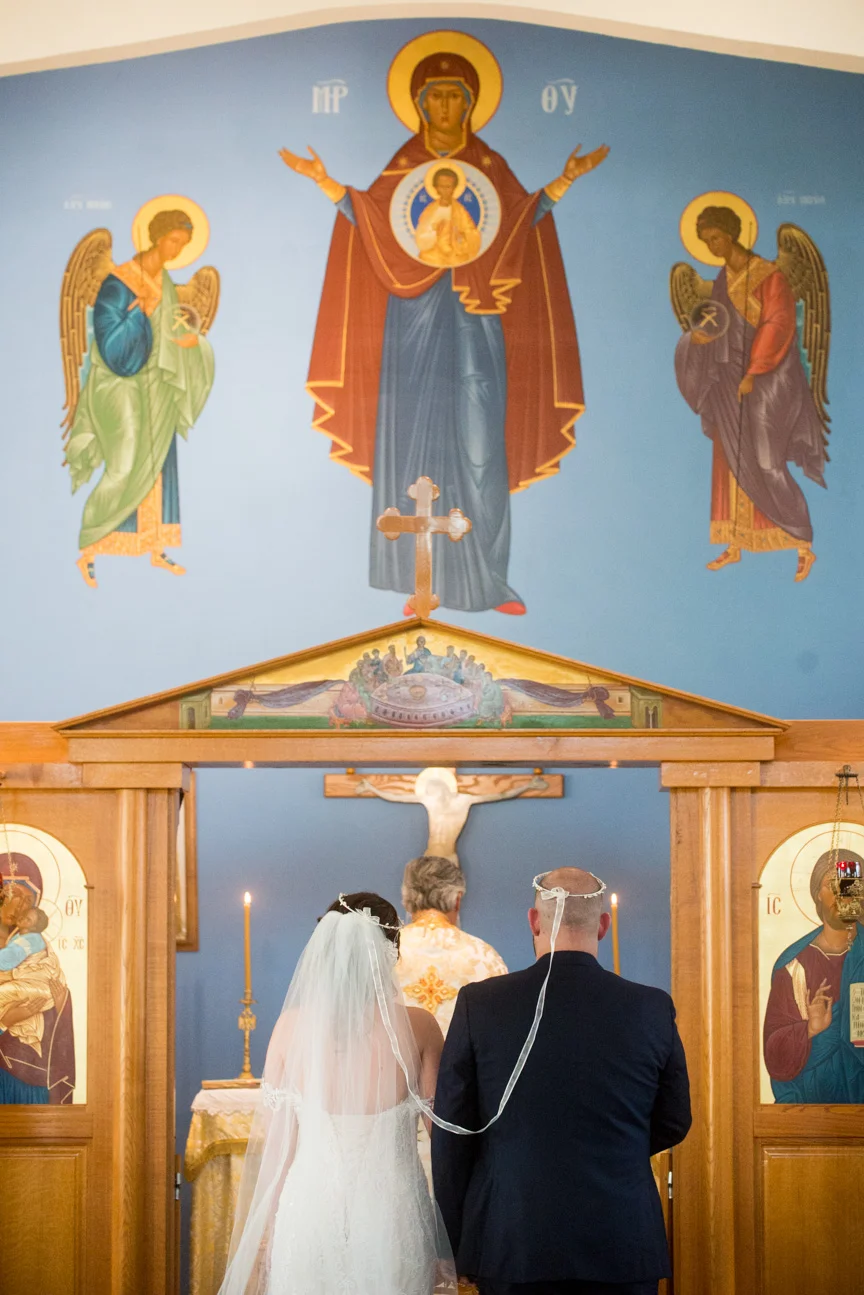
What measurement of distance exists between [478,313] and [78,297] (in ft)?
8.08

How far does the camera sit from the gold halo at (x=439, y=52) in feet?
31.0

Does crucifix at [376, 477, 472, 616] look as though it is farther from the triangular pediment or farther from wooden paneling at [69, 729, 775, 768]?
wooden paneling at [69, 729, 775, 768]

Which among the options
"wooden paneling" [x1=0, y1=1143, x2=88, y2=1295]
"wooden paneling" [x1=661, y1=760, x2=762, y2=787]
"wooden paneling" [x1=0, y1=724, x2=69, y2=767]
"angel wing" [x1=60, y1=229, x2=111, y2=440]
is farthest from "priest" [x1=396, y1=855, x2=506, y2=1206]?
"angel wing" [x1=60, y1=229, x2=111, y2=440]

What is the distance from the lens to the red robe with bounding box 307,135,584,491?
9172 mm

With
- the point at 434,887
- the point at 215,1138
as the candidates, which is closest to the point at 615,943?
the point at 434,887

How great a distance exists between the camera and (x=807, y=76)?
9375 millimetres

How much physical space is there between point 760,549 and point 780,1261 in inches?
170

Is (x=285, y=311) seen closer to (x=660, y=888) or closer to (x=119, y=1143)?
(x=660, y=888)

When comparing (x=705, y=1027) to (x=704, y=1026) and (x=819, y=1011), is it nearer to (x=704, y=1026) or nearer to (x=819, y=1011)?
(x=704, y=1026)

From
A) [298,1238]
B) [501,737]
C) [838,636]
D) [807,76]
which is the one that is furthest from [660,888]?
[807,76]

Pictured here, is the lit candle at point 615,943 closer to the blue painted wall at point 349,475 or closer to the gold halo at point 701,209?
the blue painted wall at point 349,475

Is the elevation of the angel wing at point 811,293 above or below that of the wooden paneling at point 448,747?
above

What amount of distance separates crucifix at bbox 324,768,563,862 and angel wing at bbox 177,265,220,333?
2.97 meters

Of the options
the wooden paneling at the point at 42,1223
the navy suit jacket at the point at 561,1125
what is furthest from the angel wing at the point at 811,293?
the wooden paneling at the point at 42,1223
